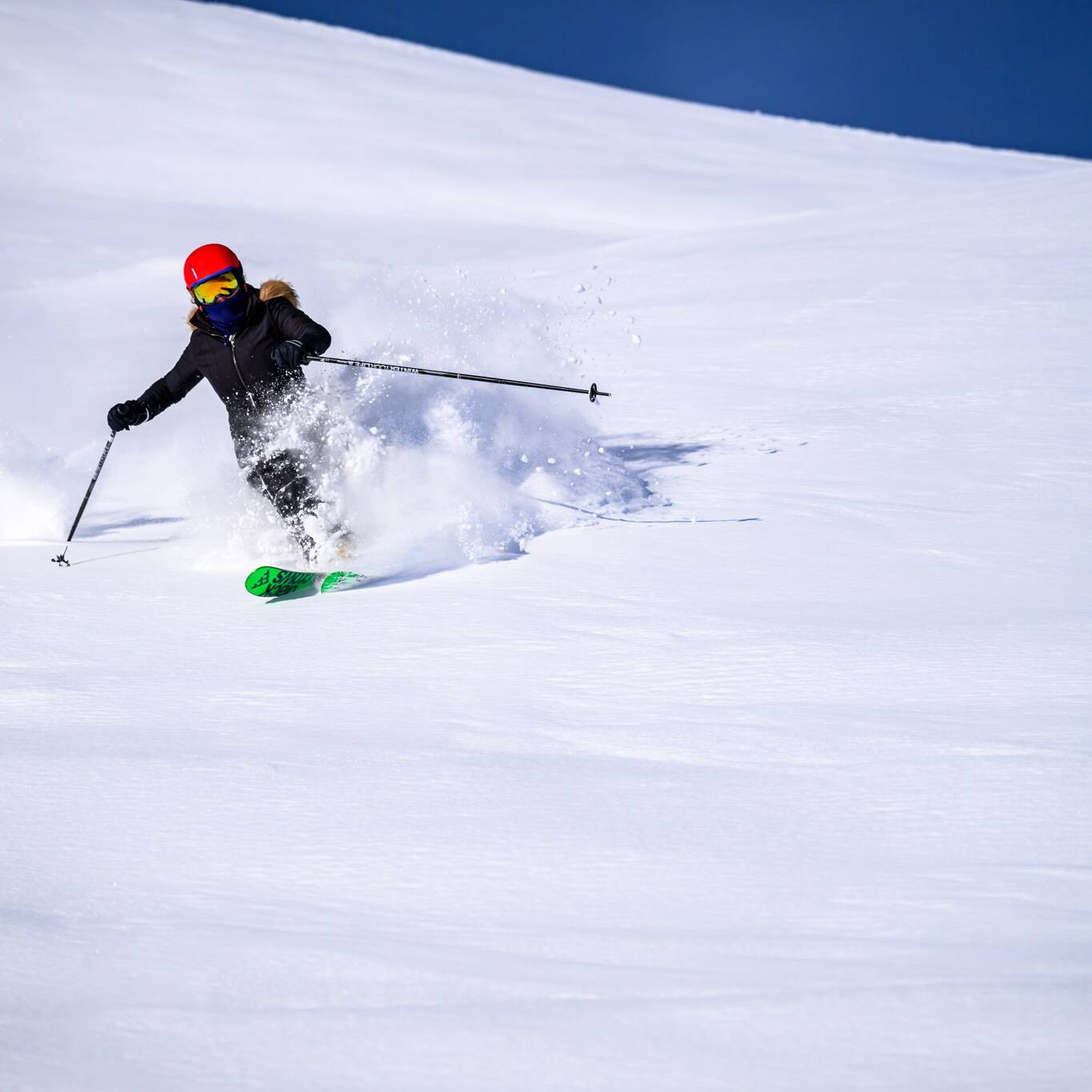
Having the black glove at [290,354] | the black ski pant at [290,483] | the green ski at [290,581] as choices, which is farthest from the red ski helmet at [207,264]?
the green ski at [290,581]

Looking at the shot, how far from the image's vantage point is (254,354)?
5168 mm

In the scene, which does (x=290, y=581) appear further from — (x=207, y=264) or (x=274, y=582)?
(x=207, y=264)

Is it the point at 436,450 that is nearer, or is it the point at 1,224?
the point at 436,450

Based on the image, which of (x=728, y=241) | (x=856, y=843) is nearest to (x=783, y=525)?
(x=856, y=843)

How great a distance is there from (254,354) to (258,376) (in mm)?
95

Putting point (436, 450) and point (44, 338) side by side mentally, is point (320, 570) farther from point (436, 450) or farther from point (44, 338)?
point (44, 338)

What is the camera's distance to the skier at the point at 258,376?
5090mm

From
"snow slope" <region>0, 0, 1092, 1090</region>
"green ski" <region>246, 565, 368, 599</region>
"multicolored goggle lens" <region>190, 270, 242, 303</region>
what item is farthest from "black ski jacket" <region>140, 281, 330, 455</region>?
"green ski" <region>246, 565, 368, 599</region>

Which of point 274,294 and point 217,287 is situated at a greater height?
point 274,294

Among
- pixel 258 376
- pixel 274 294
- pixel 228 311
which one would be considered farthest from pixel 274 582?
pixel 274 294

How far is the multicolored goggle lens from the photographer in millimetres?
4992

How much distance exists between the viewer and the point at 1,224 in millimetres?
19516

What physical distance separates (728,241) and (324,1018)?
47.7 feet

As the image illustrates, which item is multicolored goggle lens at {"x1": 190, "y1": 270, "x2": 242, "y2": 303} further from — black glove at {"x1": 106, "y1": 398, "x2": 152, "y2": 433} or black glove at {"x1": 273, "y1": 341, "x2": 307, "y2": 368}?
black glove at {"x1": 106, "y1": 398, "x2": 152, "y2": 433}
